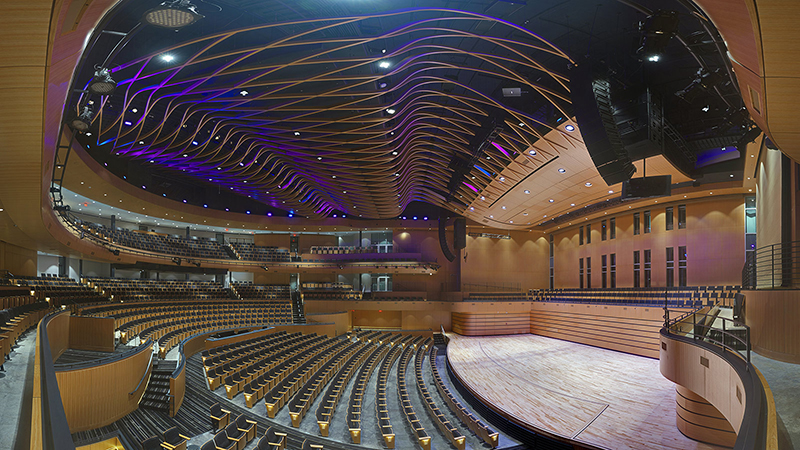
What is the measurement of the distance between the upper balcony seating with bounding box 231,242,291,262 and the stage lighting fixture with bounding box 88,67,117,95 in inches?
622

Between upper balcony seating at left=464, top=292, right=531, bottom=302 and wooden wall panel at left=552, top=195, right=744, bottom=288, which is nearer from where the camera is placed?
wooden wall panel at left=552, top=195, right=744, bottom=288

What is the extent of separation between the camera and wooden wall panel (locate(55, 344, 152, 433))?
5.14m

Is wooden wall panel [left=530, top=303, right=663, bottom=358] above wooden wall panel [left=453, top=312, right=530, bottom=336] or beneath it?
above

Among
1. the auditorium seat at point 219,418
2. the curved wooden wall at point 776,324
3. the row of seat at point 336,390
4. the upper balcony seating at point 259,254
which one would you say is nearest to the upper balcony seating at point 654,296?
the curved wooden wall at point 776,324

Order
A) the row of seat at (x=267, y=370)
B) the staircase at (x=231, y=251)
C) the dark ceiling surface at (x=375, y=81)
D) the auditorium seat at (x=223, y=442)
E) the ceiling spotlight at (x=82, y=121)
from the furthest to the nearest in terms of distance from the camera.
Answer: the staircase at (x=231, y=251) < the row of seat at (x=267, y=370) < the ceiling spotlight at (x=82, y=121) < the dark ceiling surface at (x=375, y=81) < the auditorium seat at (x=223, y=442)

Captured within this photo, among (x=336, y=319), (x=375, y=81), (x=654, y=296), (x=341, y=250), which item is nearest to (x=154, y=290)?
(x=336, y=319)

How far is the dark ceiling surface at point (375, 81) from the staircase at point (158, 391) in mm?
4470

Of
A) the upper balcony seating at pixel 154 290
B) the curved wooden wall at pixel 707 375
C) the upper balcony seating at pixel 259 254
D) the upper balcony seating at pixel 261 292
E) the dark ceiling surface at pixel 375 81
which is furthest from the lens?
the upper balcony seating at pixel 259 254

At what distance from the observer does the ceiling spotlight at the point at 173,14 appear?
4910mm

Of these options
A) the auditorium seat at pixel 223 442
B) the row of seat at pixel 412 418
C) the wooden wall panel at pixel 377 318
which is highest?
the auditorium seat at pixel 223 442

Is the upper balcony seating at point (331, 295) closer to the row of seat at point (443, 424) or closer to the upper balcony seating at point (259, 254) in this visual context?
the upper balcony seating at point (259, 254)

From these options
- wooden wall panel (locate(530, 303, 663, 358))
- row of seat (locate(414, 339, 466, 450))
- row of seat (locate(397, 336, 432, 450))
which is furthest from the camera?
wooden wall panel (locate(530, 303, 663, 358))

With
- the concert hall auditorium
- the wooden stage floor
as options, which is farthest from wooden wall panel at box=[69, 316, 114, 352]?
the wooden stage floor

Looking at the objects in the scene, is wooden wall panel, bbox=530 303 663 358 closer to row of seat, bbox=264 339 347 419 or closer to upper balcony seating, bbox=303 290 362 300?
upper balcony seating, bbox=303 290 362 300
